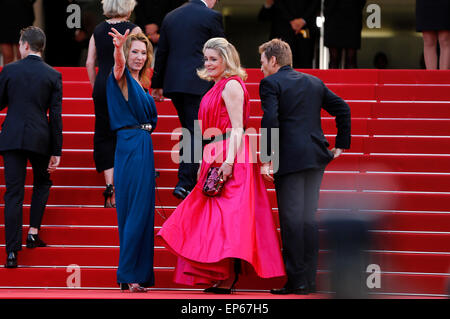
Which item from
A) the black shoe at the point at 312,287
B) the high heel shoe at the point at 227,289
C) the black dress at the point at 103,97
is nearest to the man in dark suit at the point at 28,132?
the black dress at the point at 103,97

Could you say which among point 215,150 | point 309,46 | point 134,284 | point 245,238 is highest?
Result: point 309,46

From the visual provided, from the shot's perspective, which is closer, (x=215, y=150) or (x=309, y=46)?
(x=215, y=150)

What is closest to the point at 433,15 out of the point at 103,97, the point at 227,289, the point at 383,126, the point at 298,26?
the point at 383,126

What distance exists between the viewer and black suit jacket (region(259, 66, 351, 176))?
6.73 meters

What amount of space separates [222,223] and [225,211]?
10cm

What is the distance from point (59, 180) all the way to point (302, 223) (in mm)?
3205

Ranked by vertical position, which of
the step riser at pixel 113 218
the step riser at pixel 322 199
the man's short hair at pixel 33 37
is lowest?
the step riser at pixel 113 218

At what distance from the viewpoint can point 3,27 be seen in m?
12.4

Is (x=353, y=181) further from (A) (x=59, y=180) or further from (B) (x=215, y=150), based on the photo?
(A) (x=59, y=180)

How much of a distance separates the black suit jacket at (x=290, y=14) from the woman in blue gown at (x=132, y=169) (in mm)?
5605

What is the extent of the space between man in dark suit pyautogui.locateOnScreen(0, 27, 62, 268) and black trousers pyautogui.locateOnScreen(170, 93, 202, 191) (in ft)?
3.57

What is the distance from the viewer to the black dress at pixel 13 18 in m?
12.3

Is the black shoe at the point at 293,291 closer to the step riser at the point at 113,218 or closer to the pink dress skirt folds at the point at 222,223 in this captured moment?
the pink dress skirt folds at the point at 222,223

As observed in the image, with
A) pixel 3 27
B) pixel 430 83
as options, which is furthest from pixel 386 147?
pixel 3 27
